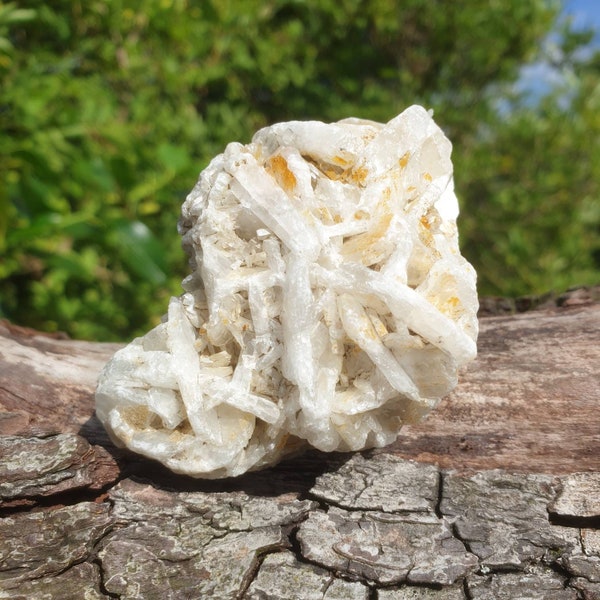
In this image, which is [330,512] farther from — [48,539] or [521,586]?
[48,539]

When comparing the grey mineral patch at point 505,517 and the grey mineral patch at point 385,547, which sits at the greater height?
the grey mineral patch at point 505,517

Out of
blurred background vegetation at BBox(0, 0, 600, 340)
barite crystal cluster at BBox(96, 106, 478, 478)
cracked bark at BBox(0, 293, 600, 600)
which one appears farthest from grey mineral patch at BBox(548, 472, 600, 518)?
blurred background vegetation at BBox(0, 0, 600, 340)

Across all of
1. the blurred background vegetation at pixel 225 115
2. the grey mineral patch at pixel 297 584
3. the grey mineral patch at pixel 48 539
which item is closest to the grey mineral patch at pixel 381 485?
the grey mineral patch at pixel 297 584

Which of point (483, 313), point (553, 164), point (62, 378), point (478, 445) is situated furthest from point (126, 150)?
point (553, 164)

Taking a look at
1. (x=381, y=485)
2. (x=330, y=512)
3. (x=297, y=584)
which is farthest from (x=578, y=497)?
(x=297, y=584)

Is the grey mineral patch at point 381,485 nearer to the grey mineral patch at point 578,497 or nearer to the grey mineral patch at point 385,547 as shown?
the grey mineral patch at point 385,547

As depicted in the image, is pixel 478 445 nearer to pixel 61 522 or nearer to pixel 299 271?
pixel 299 271
